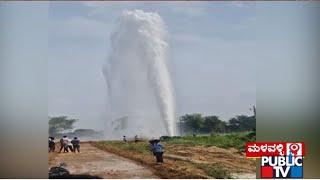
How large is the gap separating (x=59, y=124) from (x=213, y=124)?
4.48ft

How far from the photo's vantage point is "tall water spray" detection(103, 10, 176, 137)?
17.9 feet

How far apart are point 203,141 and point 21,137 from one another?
1619mm

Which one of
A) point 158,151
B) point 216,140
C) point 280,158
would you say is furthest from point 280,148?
point 158,151

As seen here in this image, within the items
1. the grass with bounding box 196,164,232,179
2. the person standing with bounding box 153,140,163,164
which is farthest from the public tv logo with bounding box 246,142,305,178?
the person standing with bounding box 153,140,163,164

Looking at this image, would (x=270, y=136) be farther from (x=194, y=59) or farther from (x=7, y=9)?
(x=7, y=9)

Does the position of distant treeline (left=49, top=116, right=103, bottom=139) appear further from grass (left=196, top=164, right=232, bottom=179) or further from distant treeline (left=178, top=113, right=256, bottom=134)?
grass (left=196, top=164, right=232, bottom=179)

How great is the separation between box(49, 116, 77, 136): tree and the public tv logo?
159 centimetres

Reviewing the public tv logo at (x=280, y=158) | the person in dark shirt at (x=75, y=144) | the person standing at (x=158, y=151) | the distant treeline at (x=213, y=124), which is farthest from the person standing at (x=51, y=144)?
the public tv logo at (x=280, y=158)

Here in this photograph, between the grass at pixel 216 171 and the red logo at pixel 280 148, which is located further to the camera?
the grass at pixel 216 171

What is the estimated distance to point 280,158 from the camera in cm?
540

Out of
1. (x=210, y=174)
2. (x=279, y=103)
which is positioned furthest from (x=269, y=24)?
(x=210, y=174)

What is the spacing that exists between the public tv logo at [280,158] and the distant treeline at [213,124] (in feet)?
0.60

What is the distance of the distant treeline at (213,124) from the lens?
542cm

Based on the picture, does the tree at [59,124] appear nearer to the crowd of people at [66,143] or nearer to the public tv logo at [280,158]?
the crowd of people at [66,143]
